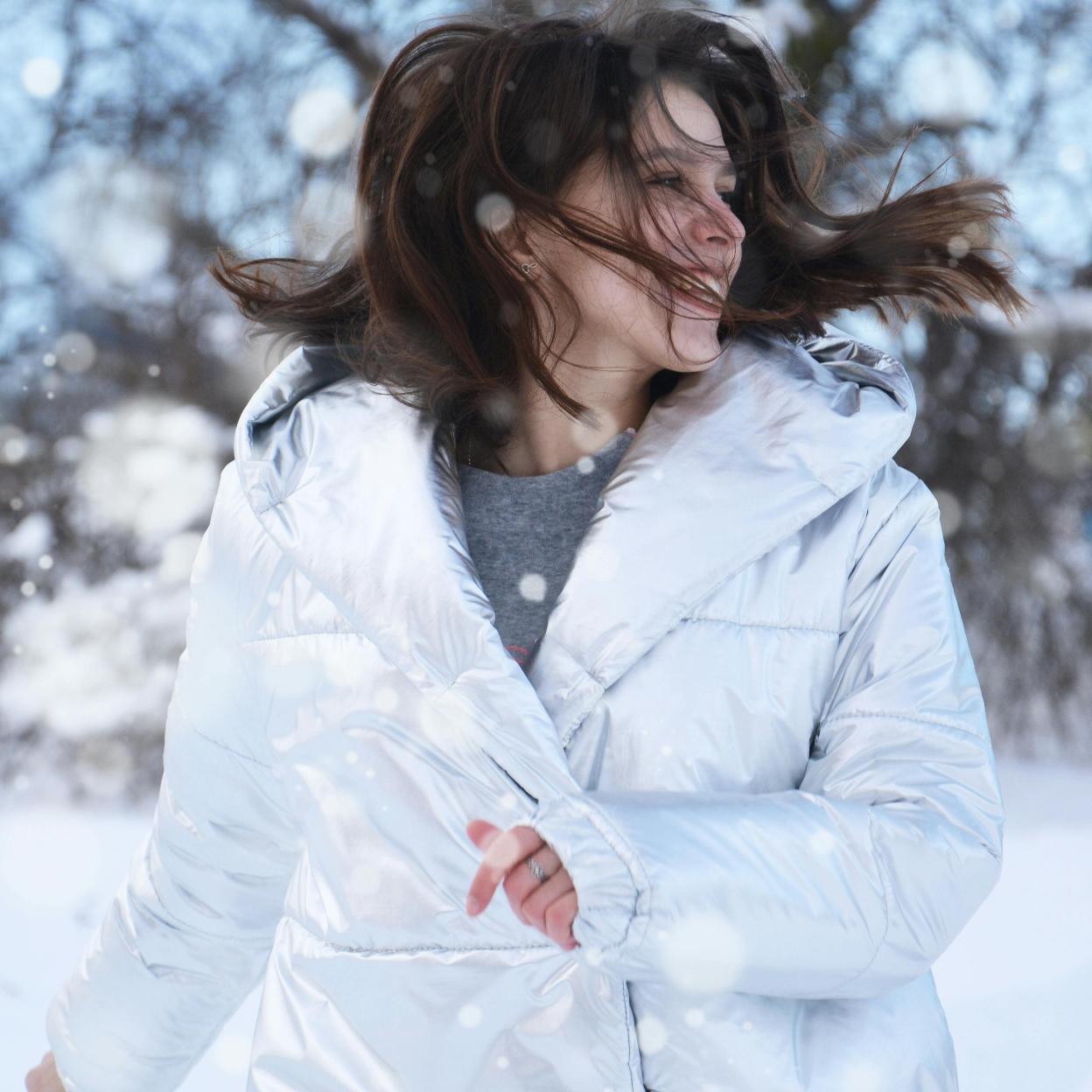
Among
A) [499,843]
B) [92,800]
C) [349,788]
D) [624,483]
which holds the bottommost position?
[92,800]

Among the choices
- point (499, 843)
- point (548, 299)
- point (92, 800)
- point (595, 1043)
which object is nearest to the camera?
point (499, 843)

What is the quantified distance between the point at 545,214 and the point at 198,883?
2.38ft

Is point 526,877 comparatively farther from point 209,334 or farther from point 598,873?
point 209,334

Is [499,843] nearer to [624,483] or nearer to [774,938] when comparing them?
[774,938]

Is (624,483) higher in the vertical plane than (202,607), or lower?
higher

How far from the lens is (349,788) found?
890 millimetres

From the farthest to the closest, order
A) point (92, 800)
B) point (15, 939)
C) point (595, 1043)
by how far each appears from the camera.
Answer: point (92, 800) < point (15, 939) < point (595, 1043)

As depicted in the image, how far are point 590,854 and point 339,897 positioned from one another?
0.32 m

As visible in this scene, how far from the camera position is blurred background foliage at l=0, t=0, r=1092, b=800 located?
312 cm

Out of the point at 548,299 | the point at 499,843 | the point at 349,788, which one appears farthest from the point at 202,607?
the point at 499,843

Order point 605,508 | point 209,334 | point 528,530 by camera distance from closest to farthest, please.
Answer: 1. point 605,508
2. point 528,530
3. point 209,334

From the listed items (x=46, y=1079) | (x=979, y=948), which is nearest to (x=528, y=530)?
(x=46, y=1079)

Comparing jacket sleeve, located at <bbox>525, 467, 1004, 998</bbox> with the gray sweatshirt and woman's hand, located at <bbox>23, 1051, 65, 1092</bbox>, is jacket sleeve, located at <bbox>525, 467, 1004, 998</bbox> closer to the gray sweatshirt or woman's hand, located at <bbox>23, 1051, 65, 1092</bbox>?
the gray sweatshirt

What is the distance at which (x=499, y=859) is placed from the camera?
65 cm
